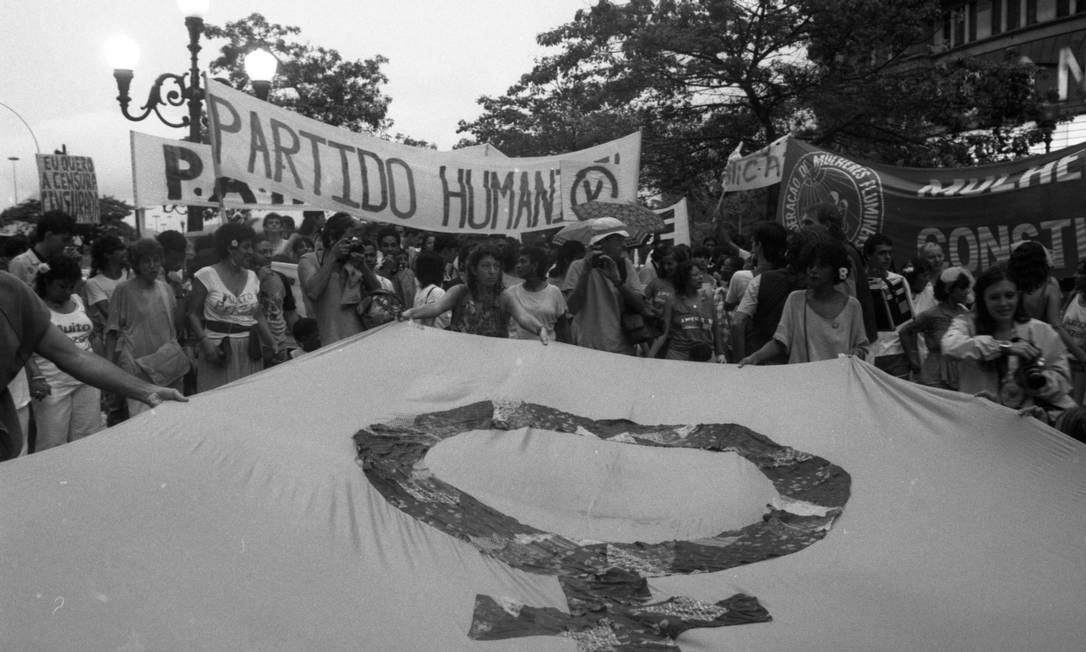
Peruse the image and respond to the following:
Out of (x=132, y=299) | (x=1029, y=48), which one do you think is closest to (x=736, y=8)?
(x=132, y=299)

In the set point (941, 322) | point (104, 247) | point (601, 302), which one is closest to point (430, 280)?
point (601, 302)

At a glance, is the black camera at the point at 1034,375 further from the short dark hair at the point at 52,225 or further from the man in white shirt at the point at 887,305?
the short dark hair at the point at 52,225

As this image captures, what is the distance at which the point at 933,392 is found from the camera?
180 inches

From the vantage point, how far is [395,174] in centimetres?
888

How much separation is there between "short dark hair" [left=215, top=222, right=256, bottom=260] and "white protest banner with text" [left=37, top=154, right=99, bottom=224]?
33.7 feet

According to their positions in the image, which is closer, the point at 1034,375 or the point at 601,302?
the point at 1034,375

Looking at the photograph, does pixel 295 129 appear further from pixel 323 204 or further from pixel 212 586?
pixel 212 586

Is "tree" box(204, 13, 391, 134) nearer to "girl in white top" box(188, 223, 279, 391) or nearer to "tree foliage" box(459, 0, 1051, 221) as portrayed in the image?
"tree foliage" box(459, 0, 1051, 221)

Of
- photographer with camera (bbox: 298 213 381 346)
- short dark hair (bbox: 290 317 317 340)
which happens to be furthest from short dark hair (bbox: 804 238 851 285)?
short dark hair (bbox: 290 317 317 340)

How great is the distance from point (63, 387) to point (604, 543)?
3.86m

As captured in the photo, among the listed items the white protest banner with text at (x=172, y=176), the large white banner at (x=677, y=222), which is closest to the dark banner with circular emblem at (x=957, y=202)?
the large white banner at (x=677, y=222)

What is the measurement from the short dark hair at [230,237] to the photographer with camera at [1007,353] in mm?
3977

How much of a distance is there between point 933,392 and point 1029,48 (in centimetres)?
4695

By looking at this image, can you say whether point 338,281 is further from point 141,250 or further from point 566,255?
point 566,255
